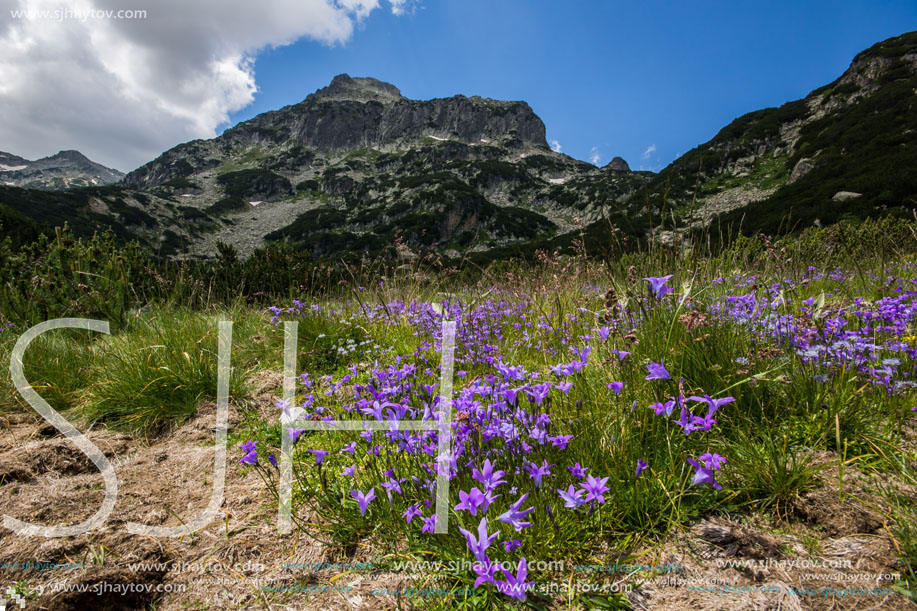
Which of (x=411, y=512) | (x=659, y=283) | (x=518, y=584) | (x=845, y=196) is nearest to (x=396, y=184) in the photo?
(x=845, y=196)

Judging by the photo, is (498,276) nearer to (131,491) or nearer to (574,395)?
(574,395)

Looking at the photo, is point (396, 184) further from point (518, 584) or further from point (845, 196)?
point (518, 584)

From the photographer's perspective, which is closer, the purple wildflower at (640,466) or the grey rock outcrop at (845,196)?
the purple wildflower at (640,466)

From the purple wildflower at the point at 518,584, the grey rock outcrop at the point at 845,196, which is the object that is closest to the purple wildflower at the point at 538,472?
the purple wildflower at the point at 518,584

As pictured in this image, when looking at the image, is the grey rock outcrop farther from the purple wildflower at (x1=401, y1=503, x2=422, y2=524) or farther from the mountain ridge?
the purple wildflower at (x1=401, y1=503, x2=422, y2=524)

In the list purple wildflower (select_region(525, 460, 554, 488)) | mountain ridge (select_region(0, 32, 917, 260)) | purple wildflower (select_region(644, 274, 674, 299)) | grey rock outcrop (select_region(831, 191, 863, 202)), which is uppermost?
mountain ridge (select_region(0, 32, 917, 260))

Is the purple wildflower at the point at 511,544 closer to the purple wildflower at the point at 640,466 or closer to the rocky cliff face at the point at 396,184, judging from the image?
the purple wildflower at the point at 640,466

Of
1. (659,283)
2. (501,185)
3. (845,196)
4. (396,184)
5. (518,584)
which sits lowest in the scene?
(518,584)

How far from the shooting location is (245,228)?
12900 cm

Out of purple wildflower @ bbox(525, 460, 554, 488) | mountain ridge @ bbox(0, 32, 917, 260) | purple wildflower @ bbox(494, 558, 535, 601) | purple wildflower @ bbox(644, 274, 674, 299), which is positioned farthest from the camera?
mountain ridge @ bbox(0, 32, 917, 260)

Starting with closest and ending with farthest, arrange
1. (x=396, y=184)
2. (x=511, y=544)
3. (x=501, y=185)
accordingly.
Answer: (x=511, y=544), (x=396, y=184), (x=501, y=185)

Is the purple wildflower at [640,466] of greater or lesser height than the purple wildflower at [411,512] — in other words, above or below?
above

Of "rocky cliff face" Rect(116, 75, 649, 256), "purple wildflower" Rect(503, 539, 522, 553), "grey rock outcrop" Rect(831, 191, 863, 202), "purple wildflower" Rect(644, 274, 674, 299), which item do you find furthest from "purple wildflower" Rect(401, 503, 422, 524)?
"rocky cliff face" Rect(116, 75, 649, 256)

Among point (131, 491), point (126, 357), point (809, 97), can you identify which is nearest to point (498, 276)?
point (126, 357)
